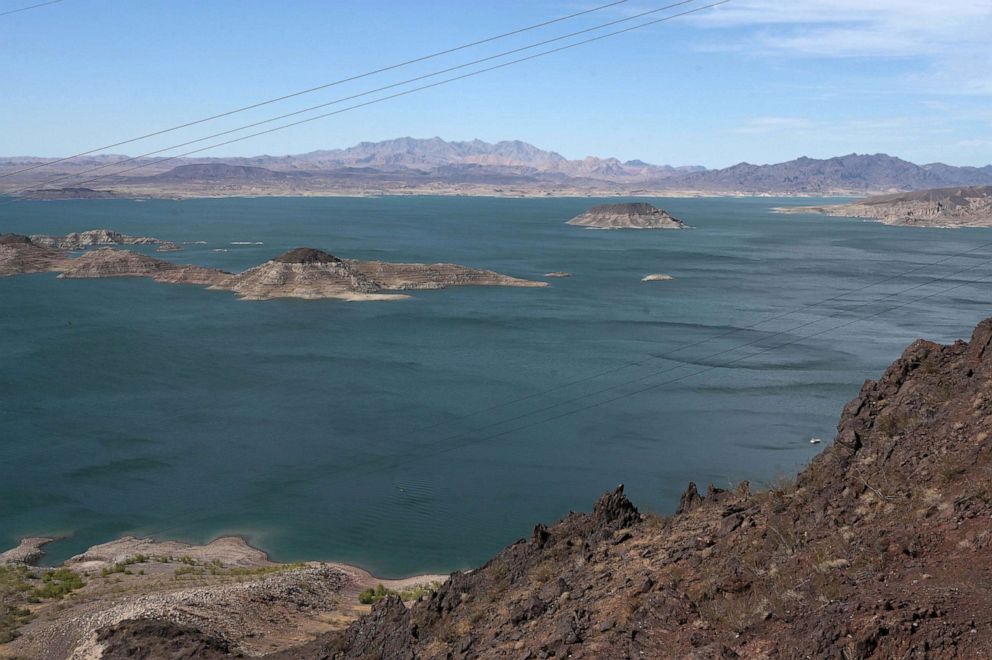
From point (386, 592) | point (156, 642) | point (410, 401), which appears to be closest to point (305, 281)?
point (410, 401)

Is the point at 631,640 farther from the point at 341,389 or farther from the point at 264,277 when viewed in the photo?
the point at 264,277

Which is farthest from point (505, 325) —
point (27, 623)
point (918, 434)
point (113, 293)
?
point (918, 434)

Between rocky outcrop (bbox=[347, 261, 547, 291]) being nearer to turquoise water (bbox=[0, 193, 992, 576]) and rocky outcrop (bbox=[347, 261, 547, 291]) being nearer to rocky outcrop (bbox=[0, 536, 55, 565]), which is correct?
turquoise water (bbox=[0, 193, 992, 576])

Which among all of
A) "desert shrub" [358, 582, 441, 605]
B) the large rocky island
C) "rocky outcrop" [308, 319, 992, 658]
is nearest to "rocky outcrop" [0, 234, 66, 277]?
the large rocky island

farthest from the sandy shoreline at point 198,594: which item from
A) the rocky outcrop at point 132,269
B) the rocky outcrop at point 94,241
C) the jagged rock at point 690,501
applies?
the rocky outcrop at point 94,241

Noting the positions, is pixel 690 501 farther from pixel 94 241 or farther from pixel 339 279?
pixel 94 241

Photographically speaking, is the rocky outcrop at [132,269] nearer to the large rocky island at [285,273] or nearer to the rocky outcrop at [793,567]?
the large rocky island at [285,273]
